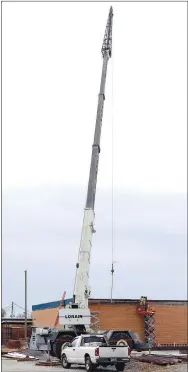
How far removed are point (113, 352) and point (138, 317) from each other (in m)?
20.7

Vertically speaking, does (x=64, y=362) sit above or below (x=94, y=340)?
below

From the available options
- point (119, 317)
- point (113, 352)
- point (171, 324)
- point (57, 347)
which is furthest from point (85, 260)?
point (171, 324)

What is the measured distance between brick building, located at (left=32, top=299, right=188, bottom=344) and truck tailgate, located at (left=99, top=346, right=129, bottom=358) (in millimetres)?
17955

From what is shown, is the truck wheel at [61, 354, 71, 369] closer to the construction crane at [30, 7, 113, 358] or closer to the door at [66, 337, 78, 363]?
the door at [66, 337, 78, 363]

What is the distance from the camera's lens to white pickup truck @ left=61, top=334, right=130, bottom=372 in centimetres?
2145

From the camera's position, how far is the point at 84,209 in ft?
91.4

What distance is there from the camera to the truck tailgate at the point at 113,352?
21.4 m

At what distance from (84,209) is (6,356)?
10.2 meters

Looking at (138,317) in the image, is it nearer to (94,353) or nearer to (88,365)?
(88,365)

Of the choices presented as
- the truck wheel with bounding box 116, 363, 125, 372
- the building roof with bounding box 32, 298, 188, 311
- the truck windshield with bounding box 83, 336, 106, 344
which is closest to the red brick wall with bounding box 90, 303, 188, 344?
the building roof with bounding box 32, 298, 188, 311

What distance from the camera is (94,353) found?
21.5 meters

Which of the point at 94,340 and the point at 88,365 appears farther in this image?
the point at 94,340

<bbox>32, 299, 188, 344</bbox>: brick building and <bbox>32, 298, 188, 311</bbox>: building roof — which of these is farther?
<bbox>32, 298, 188, 311</bbox>: building roof

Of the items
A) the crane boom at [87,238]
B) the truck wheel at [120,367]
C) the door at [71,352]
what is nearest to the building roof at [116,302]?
the crane boom at [87,238]
